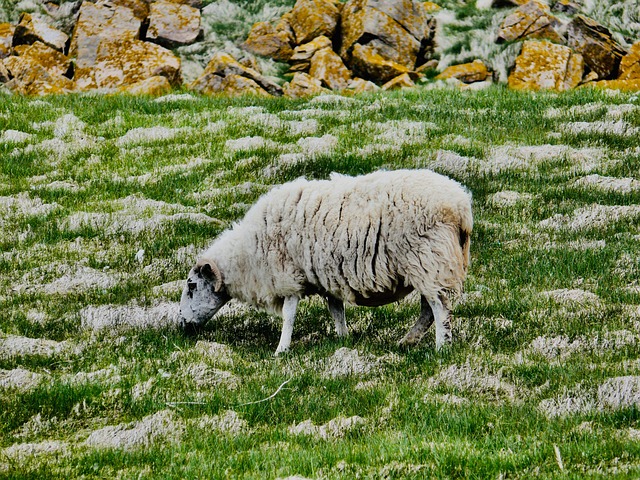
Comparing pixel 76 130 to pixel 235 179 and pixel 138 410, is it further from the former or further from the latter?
pixel 138 410

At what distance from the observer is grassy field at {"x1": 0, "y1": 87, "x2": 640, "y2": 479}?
686 cm

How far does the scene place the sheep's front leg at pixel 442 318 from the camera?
938 cm

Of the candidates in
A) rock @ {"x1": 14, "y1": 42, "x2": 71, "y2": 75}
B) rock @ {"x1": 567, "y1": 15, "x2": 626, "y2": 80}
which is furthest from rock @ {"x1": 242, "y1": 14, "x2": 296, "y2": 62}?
rock @ {"x1": 567, "y1": 15, "x2": 626, "y2": 80}

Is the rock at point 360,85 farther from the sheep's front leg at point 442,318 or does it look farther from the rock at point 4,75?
the sheep's front leg at point 442,318

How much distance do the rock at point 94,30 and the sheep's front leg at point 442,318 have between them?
784 inches

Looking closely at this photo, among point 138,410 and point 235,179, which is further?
point 235,179

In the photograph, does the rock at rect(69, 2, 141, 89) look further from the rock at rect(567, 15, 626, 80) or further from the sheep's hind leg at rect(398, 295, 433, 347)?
the sheep's hind leg at rect(398, 295, 433, 347)

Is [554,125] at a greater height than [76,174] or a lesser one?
greater

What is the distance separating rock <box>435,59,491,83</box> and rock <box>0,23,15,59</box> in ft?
48.1

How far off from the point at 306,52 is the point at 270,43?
146cm

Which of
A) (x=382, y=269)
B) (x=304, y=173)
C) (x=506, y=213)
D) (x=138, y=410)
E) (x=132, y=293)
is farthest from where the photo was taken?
(x=304, y=173)

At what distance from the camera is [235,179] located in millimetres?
16578

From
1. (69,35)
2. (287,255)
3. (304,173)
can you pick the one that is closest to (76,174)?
(304,173)

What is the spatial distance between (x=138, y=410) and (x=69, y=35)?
2462 cm
